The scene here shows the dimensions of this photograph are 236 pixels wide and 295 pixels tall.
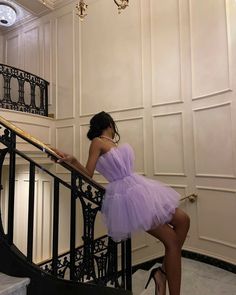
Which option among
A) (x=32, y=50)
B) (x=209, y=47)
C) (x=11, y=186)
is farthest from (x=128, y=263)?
(x=32, y=50)

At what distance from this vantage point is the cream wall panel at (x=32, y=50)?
18.9 ft

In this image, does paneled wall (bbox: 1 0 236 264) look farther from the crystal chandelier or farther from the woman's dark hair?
the woman's dark hair

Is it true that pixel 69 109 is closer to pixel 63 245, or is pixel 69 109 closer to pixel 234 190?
pixel 63 245

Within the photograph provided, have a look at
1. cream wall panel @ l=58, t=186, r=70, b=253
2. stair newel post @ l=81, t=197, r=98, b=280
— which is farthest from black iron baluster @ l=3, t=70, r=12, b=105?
stair newel post @ l=81, t=197, r=98, b=280

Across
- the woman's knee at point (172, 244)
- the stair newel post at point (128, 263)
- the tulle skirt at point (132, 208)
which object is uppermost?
the tulle skirt at point (132, 208)

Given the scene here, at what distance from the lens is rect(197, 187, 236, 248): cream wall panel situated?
3051mm

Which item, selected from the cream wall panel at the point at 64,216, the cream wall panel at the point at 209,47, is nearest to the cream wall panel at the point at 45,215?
the cream wall panel at the point at 64,216

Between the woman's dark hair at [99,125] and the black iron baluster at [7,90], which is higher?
the black iron baluster at [7,90]

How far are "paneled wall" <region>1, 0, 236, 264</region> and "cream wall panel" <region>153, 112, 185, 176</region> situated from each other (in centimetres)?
1

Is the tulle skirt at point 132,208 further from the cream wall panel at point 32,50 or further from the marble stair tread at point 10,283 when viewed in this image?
the cream wall panel at point 32,50

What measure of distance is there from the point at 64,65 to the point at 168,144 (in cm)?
289

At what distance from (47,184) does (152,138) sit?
2725 millimetres

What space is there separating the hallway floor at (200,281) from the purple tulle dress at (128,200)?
106 centimetres

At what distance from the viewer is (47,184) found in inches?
216
